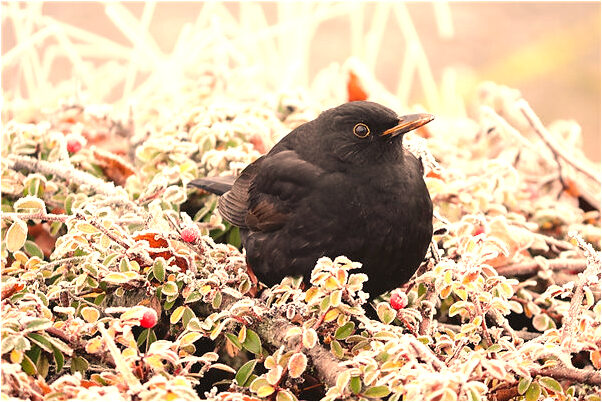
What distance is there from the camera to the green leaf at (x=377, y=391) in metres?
1.73

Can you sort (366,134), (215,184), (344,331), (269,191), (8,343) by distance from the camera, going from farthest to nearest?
1. (215,184)
2. (269,191)
3. (366,134)
4. (344,331)
5. (8,343)

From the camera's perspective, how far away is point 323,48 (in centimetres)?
718

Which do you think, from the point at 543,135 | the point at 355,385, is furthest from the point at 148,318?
the point at 543,135

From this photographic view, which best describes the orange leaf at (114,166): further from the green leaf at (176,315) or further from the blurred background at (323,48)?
the green leaf at (176,315)

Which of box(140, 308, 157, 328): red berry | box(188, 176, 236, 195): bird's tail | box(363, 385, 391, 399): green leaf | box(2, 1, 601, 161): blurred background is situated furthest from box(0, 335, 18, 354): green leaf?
box(2, 1, 601, 161): blurred background

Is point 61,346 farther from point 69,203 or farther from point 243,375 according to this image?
point 69,203

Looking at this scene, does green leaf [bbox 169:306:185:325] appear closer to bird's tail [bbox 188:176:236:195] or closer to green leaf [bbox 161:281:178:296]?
green leaf [bbox 161:281:178:296]

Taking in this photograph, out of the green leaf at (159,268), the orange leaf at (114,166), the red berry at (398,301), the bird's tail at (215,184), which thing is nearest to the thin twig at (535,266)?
the red berry at (398,301)

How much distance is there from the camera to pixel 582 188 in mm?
3205

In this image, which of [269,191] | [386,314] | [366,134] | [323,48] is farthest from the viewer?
[323,48]

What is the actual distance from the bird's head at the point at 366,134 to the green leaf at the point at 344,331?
54cm

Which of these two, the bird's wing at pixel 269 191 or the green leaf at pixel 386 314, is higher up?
the bird's wing at pixel 269 191

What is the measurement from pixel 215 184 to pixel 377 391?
3.74 ft

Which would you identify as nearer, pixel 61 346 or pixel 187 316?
pixel 61 346
